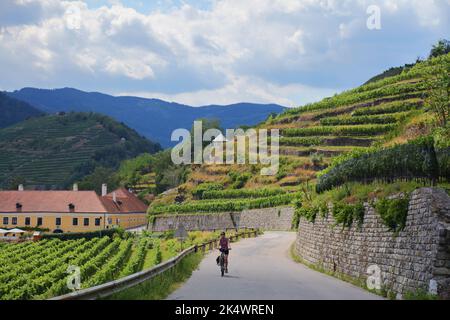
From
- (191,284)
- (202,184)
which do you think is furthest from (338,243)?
(202,184)

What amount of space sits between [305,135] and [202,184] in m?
15.8

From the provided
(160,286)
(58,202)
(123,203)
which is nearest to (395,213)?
(160,286)

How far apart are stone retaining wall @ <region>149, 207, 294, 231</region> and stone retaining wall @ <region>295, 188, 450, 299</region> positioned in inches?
1668

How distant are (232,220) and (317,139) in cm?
2124

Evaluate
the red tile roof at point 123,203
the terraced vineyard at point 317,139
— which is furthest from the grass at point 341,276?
the red tile roof at point 123,203

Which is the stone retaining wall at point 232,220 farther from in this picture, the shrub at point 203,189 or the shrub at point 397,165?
the shrub at point 397,165

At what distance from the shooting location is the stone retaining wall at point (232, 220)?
68312 mm

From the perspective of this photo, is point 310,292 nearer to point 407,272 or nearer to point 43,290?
point 407,272

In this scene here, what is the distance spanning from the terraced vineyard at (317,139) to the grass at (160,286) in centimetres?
4995

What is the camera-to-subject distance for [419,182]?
2005 centimetres

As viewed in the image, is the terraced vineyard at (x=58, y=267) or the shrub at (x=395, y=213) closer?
the shrub at (x=395, y=213)

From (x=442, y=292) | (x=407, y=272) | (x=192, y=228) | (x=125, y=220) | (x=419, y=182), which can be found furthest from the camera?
(x=125, y=220)

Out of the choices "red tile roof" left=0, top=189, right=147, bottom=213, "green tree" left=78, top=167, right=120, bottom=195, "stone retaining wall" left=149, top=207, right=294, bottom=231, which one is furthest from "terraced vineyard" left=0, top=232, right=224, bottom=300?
"green tree" left=78, top=167, right=120, bottom=195

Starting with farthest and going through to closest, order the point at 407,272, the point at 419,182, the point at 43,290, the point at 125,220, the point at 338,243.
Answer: the point at 125,220 → the point at 43,290 → the point at 338,243 → the point at 419,182 → the point at 407,272
